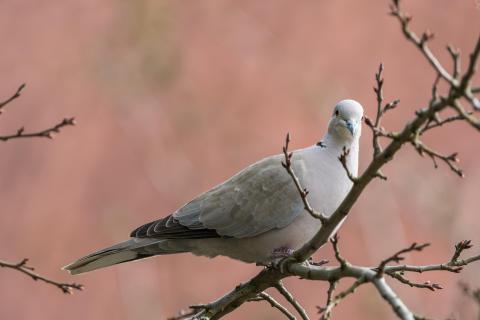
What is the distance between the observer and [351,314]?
11180 millimetres

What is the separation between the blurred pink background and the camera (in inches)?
408

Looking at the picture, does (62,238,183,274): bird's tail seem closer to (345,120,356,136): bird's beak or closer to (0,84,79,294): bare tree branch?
(0,84,79,294): bare tree branch

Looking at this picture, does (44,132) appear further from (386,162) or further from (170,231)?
(386,162)

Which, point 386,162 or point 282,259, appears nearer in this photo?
point 386,162

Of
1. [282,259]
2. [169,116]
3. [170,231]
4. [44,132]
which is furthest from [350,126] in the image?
[169,116]

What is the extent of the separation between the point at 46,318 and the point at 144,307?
8.98ft

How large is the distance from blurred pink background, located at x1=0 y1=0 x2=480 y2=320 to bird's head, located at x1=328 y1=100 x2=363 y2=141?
196 inches

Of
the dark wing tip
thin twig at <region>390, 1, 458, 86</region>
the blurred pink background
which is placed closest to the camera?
thin twig at <region>390, 1, 458, 86</region>

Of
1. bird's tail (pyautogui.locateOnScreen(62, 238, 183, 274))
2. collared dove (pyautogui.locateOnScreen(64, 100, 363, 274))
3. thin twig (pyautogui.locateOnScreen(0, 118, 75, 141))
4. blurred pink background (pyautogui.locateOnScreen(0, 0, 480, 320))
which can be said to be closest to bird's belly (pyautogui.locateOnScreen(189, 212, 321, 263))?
collared dove (pyautogui.locateOnScreen(64, 100, 363, 274))

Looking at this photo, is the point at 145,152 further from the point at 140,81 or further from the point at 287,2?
the point at 287,2

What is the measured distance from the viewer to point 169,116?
11.5 metres

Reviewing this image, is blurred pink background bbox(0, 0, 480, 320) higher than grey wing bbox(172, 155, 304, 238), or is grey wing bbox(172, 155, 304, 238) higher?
blurred pink background bbox(0, 0, 480, 320)

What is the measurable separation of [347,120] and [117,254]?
134 cm

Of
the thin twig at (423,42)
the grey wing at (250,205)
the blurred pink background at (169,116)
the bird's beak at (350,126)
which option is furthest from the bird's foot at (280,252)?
the blurred pink background at (169,116)
